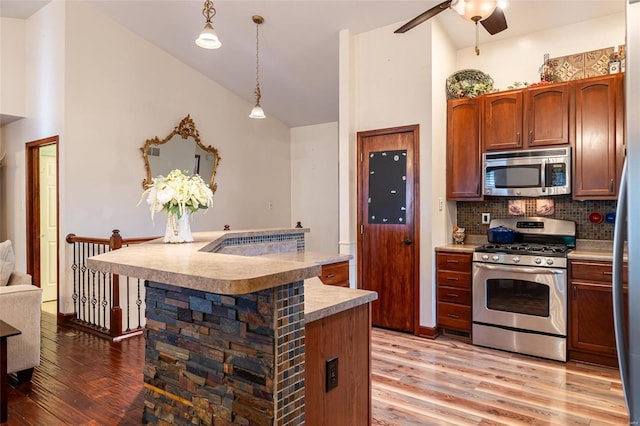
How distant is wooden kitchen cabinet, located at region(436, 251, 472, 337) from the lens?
387 cm

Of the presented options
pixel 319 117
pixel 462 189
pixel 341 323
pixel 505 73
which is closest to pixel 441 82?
pixel 505 73

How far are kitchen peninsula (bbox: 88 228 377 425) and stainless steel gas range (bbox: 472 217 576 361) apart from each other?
2.28 metres

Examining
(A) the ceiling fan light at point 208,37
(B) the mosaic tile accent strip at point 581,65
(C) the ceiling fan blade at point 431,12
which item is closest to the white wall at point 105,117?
(A) the ceiling fan light at point 208,37

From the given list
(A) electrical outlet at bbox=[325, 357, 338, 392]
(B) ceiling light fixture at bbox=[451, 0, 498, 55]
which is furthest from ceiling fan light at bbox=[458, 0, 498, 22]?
(A) electrical outlet at bbox=[325, 357, 338, 392]

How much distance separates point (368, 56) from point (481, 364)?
3.18m

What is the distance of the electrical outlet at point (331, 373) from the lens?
61.9 inches

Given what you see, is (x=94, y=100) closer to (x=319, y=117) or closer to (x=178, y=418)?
(x=319, y=117)

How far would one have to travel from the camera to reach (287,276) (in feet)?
3.98

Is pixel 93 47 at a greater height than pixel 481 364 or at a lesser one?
greater

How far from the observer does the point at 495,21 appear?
9.65 ft

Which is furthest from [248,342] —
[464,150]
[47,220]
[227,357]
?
[47,220]

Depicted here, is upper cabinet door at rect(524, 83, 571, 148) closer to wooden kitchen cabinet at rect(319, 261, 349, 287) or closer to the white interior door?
wooden kitchen cabinet at rect(319, 261, 349, 287)

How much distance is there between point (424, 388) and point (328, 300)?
1672mm

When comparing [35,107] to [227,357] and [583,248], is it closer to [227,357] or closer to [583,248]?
[227,357]
